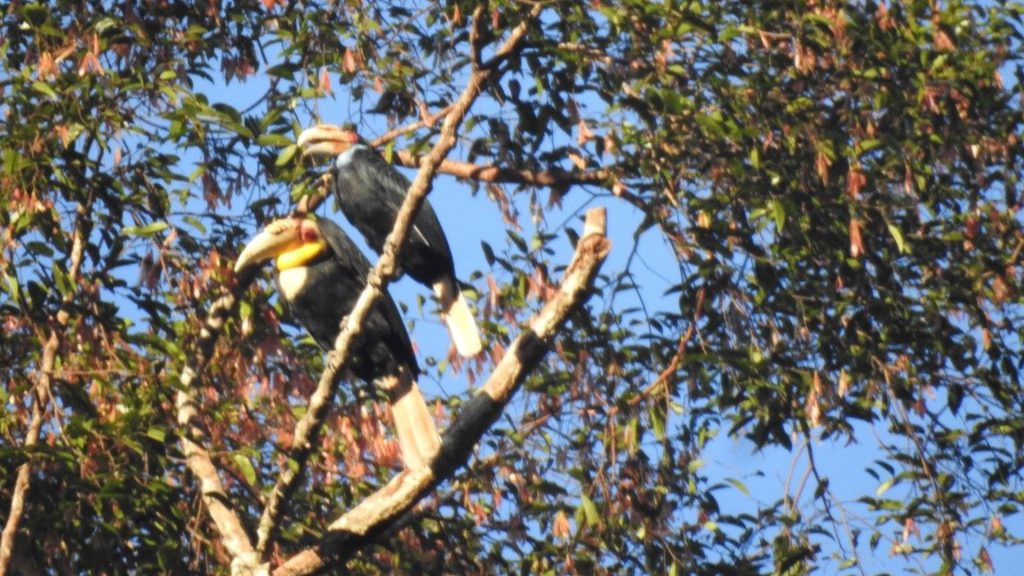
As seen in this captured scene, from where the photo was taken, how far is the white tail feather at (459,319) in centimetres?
438

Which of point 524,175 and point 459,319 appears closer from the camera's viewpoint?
point 524,175

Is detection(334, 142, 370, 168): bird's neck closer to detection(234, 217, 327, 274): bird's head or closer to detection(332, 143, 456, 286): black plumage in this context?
detection(332, 143, 456, 286): black plumage

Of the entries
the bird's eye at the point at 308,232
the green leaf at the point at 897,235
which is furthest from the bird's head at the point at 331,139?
the green leaf at the point at 897,235

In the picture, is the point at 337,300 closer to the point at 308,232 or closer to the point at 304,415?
the point at 308,232

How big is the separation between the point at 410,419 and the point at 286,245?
0.59 meters

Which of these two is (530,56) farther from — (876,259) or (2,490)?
(2,490)

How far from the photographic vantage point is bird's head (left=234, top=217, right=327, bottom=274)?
4051mm

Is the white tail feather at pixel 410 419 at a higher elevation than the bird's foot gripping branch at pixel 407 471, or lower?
higher

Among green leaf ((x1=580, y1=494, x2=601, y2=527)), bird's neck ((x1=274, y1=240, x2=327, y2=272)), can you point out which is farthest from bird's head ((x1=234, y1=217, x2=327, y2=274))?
green leaf ((x1=580, y1=494, x2=601, y2=527))

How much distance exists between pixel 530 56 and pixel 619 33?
0.82ft

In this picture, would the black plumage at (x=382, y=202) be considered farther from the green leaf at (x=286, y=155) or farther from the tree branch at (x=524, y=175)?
the green leaf at (x=286, y=155)

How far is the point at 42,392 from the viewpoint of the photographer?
349 cm

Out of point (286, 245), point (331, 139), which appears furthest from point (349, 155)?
point (286, 245)

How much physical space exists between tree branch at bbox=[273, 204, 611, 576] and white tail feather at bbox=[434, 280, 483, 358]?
3.00 ft
